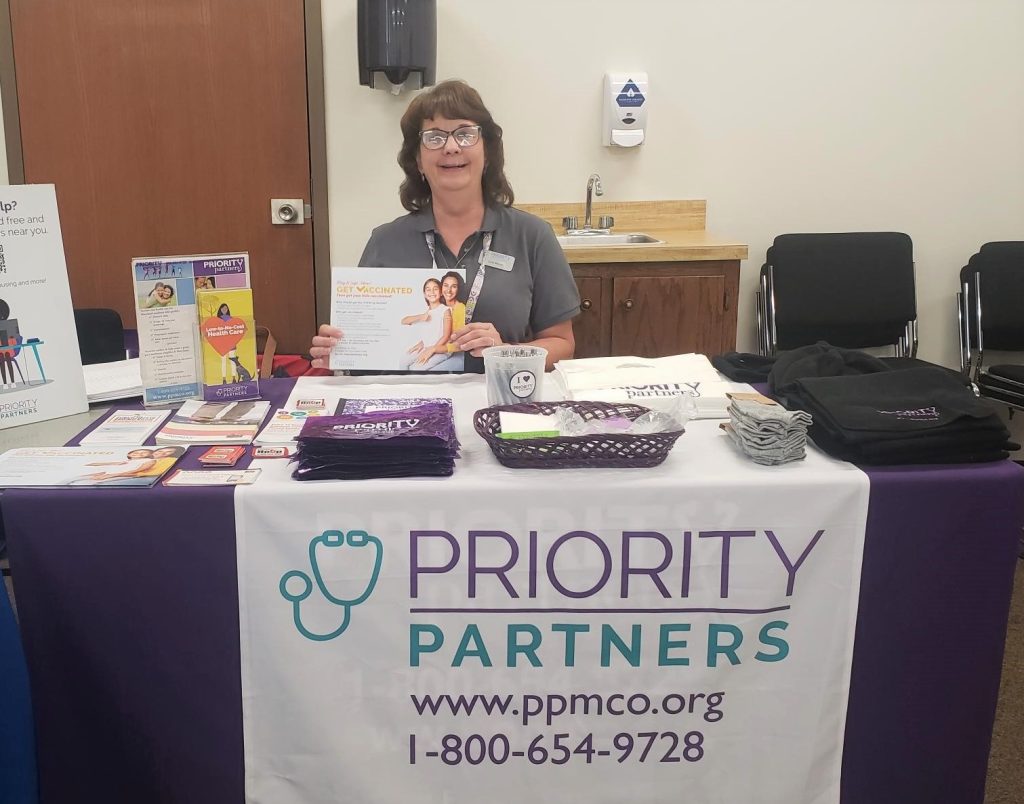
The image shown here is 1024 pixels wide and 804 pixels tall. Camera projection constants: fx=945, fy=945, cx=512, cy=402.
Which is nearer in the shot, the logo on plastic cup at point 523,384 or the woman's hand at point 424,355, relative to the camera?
the logo on plastic cup at point 523,384


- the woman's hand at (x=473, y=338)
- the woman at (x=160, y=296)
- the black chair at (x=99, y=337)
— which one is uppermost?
the woman at (x=160, y=296)

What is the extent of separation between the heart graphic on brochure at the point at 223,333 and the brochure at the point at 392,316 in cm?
24

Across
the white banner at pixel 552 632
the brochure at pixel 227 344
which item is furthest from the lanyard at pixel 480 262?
the white banner at pixel 552 632

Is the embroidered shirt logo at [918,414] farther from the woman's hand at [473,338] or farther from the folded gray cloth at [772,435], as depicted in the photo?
the woman's hand at [473,338]

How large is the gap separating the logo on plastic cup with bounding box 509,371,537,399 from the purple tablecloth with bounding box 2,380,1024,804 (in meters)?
0.52

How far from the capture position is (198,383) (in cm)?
179

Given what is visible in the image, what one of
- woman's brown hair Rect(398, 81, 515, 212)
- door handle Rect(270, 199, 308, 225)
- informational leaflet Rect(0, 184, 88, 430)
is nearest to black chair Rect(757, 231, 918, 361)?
woman's brown hair Rect(398, 81, 515, 212)

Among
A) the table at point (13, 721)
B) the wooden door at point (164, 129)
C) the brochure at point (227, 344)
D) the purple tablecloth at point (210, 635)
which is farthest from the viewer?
the wooden door at point (164, 129)

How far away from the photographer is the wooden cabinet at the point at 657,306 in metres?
3.16

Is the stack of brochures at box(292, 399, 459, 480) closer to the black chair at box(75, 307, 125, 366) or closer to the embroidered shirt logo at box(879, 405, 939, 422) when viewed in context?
the embroidered shirt logo at box(879, 405, 939, 422)

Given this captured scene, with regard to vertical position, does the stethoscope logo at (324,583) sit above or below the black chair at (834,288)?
below

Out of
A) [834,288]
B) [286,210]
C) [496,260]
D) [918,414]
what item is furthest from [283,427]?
[834,288]

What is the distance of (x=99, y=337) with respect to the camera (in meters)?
3.17

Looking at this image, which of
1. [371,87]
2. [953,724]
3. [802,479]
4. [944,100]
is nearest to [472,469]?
[802,479]
